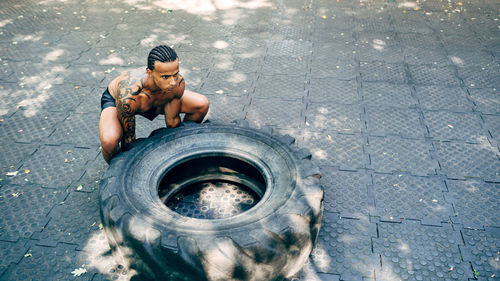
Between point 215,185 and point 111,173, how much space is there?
3.65ft

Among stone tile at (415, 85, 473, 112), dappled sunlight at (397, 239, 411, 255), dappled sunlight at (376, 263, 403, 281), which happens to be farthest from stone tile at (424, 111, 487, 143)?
dappled sunlight at (376, 263, 403, 281)

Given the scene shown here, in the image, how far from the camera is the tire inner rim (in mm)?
3697

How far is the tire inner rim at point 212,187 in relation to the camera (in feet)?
12.1

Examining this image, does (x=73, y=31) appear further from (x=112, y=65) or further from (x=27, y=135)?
(x=27, y=135)

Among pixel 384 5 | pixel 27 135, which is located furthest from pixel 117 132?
pixel 384 5

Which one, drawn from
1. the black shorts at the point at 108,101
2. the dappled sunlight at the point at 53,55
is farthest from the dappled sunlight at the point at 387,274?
the dappled sunlight at the point at 53,55

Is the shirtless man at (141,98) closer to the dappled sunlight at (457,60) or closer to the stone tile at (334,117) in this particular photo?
the stone tile at (334,117)

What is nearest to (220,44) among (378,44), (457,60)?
(378,44)

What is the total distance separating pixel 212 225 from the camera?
2.85 metres

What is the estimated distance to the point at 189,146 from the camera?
12.1ft

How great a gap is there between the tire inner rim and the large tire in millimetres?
214

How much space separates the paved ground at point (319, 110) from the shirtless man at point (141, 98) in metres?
0.81

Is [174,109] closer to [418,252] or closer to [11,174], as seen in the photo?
[11,174]

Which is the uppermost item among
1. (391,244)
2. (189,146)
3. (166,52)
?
(166,52)
